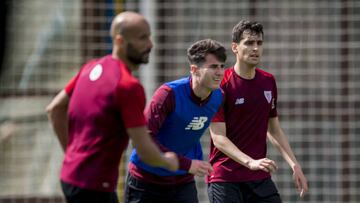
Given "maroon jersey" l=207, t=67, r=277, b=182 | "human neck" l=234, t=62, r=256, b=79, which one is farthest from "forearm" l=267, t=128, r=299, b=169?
"human neck" l=234, t=62, r=256, b=79

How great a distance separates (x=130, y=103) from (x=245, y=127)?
6.94ft

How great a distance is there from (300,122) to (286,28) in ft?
3.38

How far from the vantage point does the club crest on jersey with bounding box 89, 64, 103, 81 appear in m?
5.29

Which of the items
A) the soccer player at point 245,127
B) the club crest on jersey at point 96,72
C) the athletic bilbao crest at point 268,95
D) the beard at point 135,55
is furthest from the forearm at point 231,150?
the club crest on jersey at point 96,72

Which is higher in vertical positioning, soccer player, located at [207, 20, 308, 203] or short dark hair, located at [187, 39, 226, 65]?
short dark hair, located at [187, 39, 226, 65]

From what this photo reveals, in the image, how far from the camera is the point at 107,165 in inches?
210

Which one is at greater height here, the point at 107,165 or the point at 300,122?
the point at 107,165

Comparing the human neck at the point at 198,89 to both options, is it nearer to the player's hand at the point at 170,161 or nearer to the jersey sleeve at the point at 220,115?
the jersey sleeve at the point at 220,115

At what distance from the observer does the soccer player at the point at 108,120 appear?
5156 mm

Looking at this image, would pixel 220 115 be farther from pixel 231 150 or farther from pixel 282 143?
pixel 282 143

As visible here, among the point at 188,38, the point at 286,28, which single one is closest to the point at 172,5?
the point at 188,38

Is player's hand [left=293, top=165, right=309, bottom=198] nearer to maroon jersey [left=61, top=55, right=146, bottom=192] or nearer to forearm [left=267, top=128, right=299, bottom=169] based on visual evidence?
forearm [left=267, top=128, right=299, bottom=169]

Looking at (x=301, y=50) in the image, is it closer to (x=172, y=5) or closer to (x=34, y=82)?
(x=172, y=5)

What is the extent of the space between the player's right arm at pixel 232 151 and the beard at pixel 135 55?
1.37m
